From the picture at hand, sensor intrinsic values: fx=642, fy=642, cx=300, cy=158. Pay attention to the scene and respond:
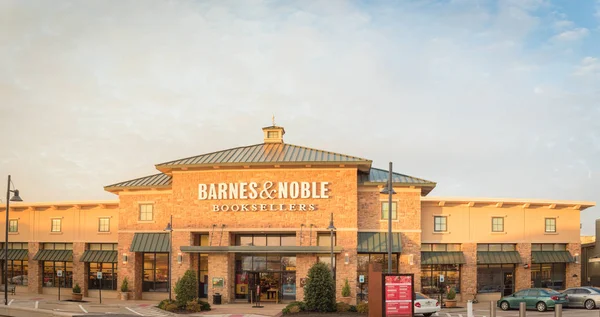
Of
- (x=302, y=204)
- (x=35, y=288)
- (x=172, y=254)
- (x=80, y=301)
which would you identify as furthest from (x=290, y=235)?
(x=35, y=288)

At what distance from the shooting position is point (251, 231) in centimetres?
4241

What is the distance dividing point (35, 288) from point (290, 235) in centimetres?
2374

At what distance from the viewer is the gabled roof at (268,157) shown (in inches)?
1641

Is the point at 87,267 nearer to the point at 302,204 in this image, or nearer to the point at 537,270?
the point at 302,204

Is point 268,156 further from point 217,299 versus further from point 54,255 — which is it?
point 54,255

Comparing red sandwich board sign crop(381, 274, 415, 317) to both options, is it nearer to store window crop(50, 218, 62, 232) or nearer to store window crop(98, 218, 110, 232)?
store window crop(98, 218, 110, 232)

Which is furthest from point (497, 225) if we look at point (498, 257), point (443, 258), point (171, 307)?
point (171, 307)

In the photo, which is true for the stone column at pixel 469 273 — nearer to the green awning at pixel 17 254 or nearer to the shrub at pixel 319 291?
the shrub at pixel 319 291

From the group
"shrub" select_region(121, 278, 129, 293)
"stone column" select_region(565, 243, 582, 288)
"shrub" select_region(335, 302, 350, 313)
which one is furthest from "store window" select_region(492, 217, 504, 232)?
"shrub" select_region(121, 278, 129, 293)

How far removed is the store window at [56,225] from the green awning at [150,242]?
10175 mm

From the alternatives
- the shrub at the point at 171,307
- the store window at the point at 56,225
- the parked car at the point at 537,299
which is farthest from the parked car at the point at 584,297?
the store window at the point at 56,225

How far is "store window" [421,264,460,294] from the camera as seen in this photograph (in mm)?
44938

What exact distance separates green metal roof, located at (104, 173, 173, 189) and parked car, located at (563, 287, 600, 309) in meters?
27.3

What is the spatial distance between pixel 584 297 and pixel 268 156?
70.4 ft
